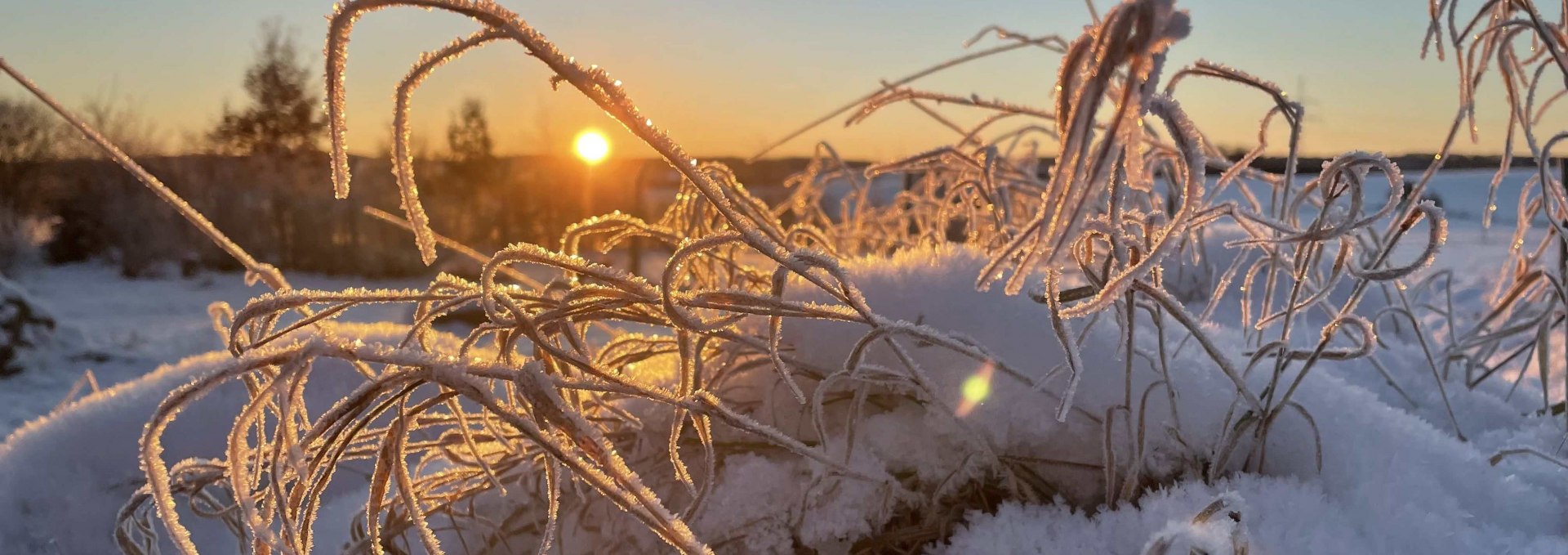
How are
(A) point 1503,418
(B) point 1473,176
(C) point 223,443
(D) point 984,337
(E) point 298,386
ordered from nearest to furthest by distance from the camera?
(E) point 298,386
(D) point 984,337
(A) point 1503,418
(C) point 223,443
(B) point 1473,176

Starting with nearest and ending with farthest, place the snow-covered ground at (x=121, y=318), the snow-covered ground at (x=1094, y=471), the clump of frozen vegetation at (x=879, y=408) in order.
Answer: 1. the clump of frozen vegetation at (x=879, y=408)
2. the snow-covered ground at (x=1094, y=471)
3. the snow-covered ground at (x=121, y=318)

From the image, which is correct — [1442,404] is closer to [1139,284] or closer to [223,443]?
[1139,284]

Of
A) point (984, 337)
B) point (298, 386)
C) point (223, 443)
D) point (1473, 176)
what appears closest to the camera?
point (298, 386)

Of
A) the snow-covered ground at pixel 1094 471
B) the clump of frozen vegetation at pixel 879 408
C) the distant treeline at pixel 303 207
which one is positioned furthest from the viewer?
the distant treeline at pixel 303 207

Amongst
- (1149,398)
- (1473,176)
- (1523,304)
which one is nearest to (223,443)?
(1149,398)

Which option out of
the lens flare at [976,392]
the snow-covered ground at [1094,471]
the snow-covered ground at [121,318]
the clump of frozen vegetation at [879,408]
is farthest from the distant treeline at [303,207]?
the lens flare at [976,392]

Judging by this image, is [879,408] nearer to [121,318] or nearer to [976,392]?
[976,392]

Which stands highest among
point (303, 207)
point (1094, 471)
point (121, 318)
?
point (1094, 471)

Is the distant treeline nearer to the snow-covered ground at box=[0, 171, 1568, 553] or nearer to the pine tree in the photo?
the pine tree

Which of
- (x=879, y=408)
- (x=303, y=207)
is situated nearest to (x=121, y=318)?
(x=303, y=207)

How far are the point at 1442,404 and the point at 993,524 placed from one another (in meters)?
0.70

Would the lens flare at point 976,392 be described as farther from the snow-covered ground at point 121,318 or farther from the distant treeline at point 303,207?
the distant treeline at point 303,207

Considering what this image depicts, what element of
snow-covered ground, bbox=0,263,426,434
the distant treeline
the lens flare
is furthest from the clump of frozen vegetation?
the distant treeline

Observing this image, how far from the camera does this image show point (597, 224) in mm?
802
